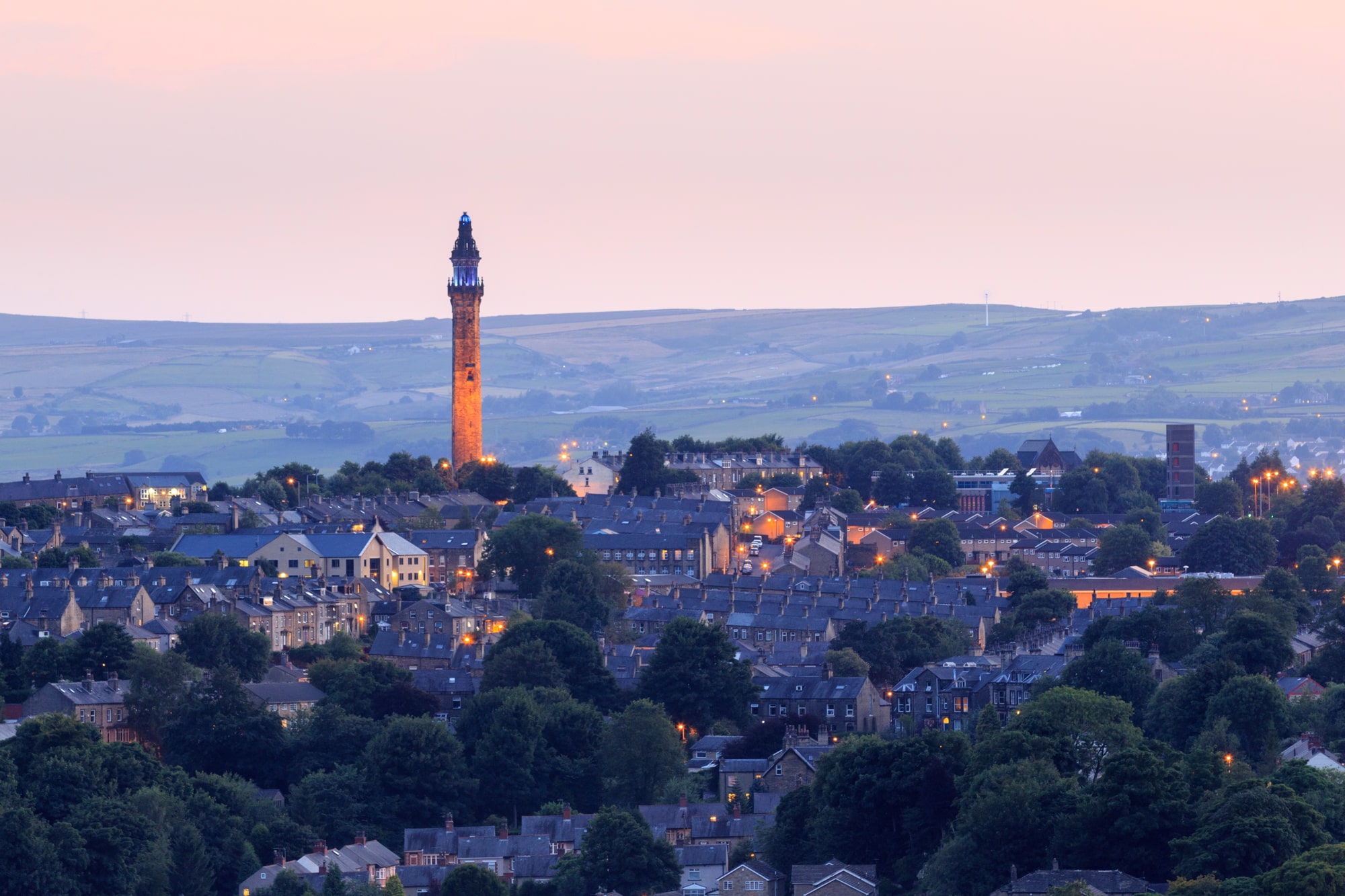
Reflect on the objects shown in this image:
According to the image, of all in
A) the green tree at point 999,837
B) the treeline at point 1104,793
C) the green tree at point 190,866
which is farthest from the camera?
the green tree at point 190,866

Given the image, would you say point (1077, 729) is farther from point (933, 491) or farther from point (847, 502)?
point (933, 491)

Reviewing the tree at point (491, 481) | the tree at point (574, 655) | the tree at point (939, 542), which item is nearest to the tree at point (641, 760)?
the tree at point (574, 655)

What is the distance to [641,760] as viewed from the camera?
7900cm

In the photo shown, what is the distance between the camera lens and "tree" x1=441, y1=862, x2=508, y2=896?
6481cm

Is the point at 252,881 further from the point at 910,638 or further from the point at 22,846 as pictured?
the point at 910,638

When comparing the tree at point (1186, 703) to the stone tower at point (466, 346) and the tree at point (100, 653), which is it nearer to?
the tree at point (100, 653)

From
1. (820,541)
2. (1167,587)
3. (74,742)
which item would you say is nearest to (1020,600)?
(1167,587)

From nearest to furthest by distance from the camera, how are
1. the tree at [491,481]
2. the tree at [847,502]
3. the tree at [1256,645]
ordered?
the tree at [1256,645] → the tree at [847,502] → the tree at [491,481]

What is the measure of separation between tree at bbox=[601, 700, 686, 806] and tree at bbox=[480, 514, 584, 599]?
35710 millimetres

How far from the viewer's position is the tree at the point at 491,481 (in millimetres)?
156375

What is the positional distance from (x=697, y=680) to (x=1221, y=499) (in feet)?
244

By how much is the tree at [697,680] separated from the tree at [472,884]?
72.8 ft

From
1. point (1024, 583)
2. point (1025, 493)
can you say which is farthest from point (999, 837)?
point (1025, 493)

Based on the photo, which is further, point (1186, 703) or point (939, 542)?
point (939, 542)
